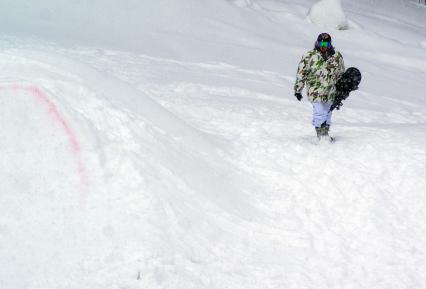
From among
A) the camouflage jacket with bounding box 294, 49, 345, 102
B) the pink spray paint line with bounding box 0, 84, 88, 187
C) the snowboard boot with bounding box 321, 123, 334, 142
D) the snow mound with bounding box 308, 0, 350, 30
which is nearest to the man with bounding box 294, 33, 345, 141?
the camouflage jacket with bounding box 294, 49, 345, 102

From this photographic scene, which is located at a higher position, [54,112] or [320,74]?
[320,74]

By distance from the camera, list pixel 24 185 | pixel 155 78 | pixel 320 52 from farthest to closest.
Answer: pixel 155 78 < pixel 320 52 < pixel 24 185

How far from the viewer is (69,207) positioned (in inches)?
199

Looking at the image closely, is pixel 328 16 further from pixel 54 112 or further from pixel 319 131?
pixel 54 112

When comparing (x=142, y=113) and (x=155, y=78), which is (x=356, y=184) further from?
(x=155, y=78)

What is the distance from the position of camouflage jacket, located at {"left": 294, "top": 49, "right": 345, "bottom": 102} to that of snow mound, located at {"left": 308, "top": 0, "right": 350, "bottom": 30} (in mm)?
14885

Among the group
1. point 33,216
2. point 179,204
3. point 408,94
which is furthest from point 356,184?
point 408,94

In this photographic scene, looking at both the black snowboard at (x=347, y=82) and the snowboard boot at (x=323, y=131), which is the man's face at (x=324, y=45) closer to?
the black snowboard at (x=347, y=82)

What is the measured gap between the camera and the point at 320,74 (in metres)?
7.53

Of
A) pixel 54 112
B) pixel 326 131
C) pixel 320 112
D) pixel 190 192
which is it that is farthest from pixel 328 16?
pixel 54 112

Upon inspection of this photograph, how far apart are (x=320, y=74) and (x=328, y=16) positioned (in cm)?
1520

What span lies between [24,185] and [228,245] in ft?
7.53

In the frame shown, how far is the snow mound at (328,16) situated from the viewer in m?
21.6

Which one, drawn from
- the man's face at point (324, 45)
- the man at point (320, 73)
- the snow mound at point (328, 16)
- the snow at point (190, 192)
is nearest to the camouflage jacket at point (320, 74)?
the man at point (320, 73)
